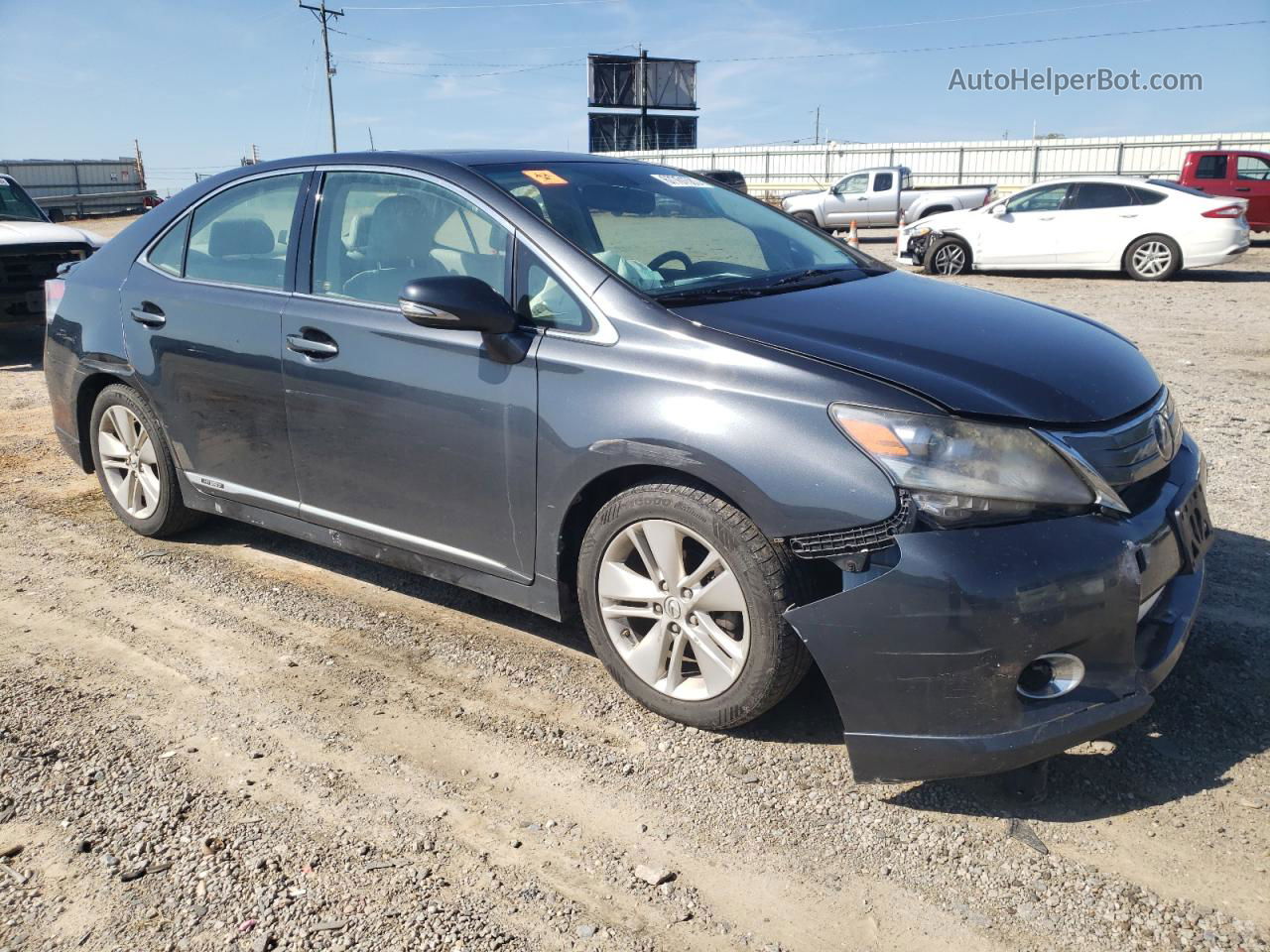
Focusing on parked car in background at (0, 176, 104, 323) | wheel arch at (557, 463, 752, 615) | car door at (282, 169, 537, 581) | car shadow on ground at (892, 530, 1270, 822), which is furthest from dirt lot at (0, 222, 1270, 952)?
parked car in background at (0, 176, 104, 323)

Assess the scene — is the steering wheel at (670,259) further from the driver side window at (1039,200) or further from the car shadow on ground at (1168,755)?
the driver side window at (1039,200)

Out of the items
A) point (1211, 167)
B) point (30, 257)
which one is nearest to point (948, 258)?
point (1211, 167)

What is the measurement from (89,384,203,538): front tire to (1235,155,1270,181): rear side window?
22.4m

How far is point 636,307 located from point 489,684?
1368 mm

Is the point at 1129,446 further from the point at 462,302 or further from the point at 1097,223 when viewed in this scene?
the point at 1097,223

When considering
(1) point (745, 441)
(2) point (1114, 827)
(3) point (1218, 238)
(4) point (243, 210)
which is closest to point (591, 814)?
(1) point (745, 441)

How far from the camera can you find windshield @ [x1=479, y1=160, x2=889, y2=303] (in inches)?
139

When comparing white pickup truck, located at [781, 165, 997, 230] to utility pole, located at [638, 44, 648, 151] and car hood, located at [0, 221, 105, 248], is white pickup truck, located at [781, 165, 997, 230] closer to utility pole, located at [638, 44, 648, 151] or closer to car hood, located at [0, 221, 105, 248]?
car hood, located at [0, 221, 105, 248]

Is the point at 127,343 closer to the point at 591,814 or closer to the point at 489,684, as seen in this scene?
the point at 489,684

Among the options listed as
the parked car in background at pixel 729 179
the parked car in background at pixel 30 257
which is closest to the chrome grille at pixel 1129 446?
the parked car in background at pixel 729 179

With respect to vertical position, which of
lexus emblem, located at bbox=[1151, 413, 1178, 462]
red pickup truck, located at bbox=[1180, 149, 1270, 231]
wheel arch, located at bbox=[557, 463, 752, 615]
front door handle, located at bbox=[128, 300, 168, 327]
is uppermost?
red pickup truck, located at bbox=[1180, 149, 1270, 231]

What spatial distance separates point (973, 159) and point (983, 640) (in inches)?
1448

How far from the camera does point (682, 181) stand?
442cm

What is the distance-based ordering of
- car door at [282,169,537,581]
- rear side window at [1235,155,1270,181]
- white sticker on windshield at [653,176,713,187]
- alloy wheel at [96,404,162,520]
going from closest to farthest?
car door at [282,169,537,581], white sticker on windshield at [653,176,713,187], alloy wheel at [96,404,162,520], rear side window at [1235,155,1270,181]
